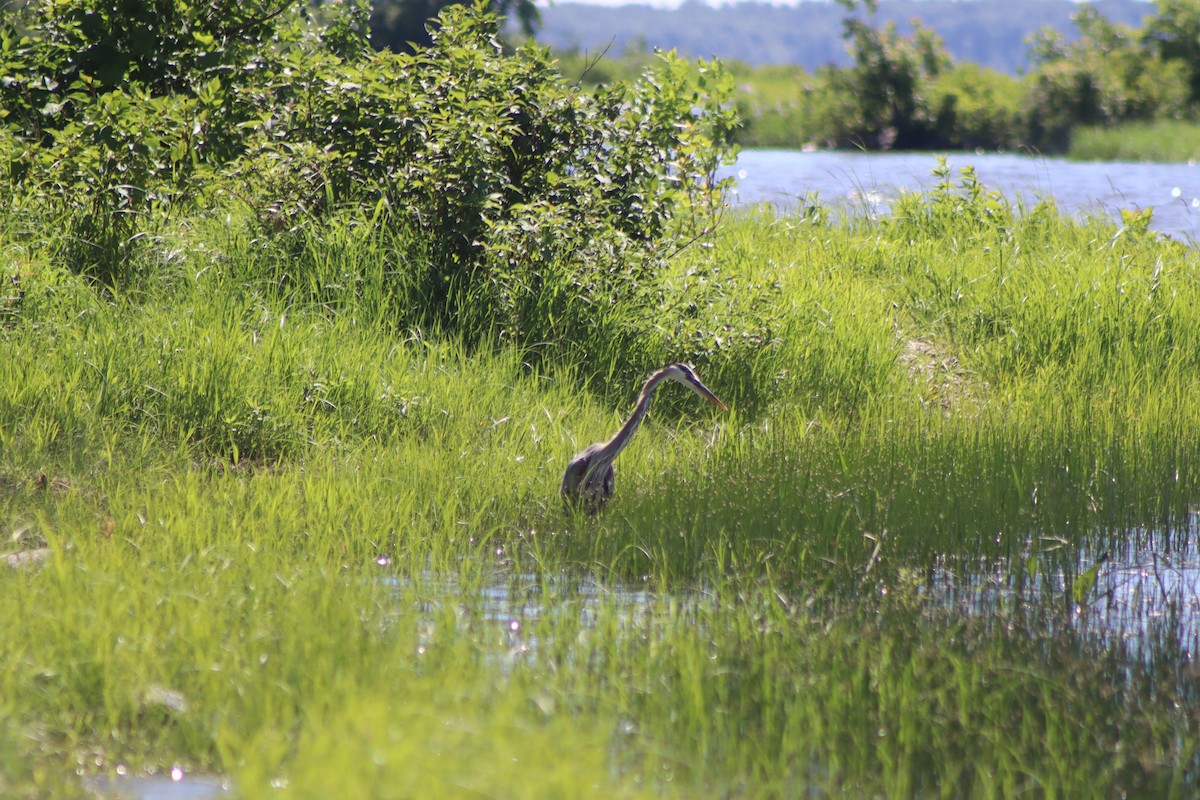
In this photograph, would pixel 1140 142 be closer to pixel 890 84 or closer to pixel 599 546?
pixel 890 84

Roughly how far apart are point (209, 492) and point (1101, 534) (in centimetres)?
392

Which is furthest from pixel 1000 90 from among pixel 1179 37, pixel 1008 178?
pixel 1008 178

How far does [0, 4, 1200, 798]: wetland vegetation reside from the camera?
11.7 feet

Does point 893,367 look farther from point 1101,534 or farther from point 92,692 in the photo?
point 92,692

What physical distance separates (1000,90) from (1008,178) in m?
14.6

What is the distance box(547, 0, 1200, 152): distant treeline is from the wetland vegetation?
2342 cm

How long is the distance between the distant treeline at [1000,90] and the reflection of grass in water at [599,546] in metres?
25.3

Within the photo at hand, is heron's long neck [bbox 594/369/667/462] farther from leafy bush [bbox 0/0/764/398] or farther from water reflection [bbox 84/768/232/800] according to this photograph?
water reflection [bbox 84/768/232/800]

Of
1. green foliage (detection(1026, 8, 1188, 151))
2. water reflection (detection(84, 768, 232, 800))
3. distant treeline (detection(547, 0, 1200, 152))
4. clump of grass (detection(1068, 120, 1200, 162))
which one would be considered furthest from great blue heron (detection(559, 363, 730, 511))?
green foliage (detection(1026, 8, 1188, 151))

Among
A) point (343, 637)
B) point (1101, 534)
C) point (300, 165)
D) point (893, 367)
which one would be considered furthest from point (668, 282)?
point (343, 637)

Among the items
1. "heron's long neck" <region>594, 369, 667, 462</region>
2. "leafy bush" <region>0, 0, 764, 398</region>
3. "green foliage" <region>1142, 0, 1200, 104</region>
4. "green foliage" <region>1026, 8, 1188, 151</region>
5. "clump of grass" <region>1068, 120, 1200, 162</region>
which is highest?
"green foliage" <region>1142, 0, 1200, 104</region>

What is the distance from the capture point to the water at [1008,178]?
17391mm

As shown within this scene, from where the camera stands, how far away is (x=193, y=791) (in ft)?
11.0

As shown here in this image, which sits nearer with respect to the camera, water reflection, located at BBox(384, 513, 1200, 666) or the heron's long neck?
water reflection, located at BBox(384, 513, 1200, 666)
